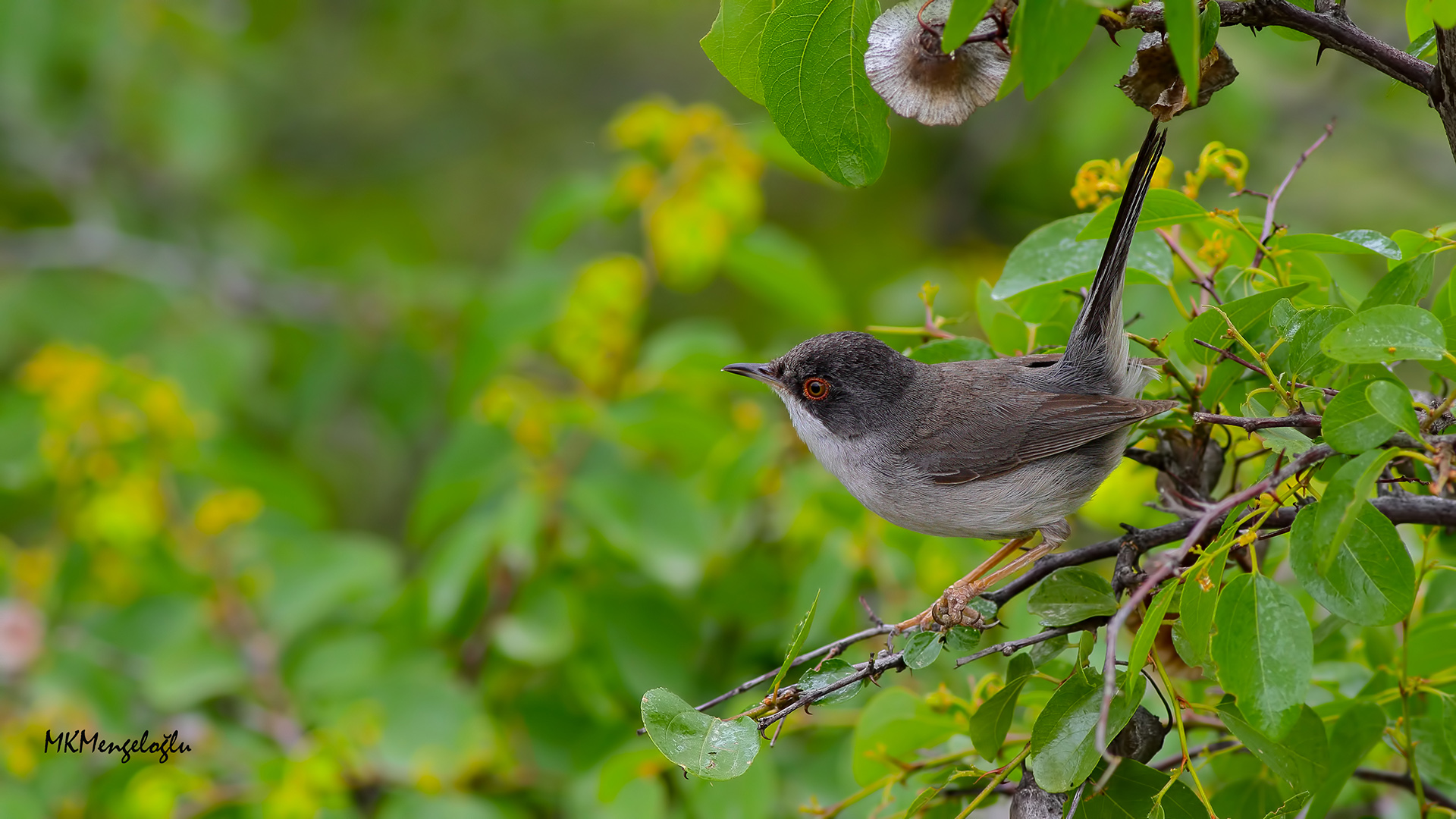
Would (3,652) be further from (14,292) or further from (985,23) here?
(985,23)

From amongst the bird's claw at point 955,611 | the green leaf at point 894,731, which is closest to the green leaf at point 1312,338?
the bird's claw at point 955,611

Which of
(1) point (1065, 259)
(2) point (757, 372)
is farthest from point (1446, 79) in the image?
(2) point (757, 372)

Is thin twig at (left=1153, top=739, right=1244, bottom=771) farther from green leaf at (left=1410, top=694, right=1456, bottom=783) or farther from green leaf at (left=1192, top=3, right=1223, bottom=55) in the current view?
green leaf at (left=1192, top=3, right=1223, bottom=55)

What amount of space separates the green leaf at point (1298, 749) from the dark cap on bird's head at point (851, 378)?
1515mm

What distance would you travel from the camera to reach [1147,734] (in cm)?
216

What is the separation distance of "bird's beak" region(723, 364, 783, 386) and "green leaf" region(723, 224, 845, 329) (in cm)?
123

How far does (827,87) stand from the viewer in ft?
6.60

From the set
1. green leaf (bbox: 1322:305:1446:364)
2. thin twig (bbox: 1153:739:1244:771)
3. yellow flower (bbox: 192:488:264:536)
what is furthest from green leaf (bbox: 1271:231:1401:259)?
yellow flower (bbox: 192:488:264:536)

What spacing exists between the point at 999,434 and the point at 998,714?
114cm

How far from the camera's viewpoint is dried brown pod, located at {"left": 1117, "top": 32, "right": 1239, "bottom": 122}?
1898mm

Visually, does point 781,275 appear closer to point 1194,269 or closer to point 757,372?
point 757,372

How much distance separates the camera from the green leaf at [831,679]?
82.2 inches

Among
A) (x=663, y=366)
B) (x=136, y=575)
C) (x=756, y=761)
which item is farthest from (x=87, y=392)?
(x=756, y=761)

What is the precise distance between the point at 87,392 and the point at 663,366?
2.31 meters
